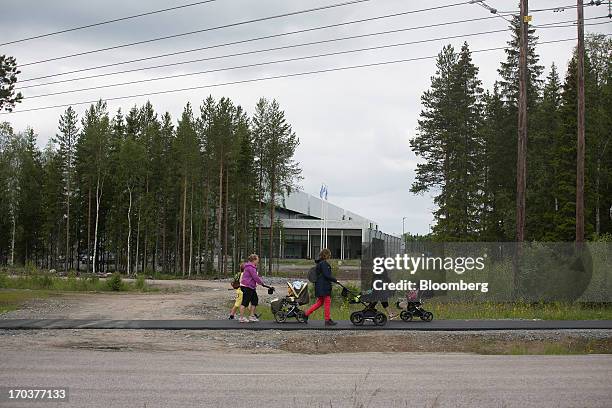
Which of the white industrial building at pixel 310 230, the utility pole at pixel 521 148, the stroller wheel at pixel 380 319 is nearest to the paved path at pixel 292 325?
the stroller wheel at pixel 380 319

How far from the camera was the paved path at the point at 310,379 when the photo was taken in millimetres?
8555

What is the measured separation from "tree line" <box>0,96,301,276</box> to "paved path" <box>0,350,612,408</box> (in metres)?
49.2

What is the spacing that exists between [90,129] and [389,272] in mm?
46717

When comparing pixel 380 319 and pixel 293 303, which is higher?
pixel 293 303

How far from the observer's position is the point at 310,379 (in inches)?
408

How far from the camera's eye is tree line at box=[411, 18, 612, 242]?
4903cm

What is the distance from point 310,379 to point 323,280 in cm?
851

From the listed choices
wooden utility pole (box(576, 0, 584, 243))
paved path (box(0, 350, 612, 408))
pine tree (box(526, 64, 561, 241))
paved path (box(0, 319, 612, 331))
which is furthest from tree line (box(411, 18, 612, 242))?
paved path (box(0, 350, 612, 408))

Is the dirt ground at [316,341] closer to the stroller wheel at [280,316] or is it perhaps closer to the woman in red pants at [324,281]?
the woman in red pants at [324,281]

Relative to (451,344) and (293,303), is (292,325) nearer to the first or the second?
(293,303)

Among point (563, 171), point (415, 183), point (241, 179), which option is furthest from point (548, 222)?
point (241, 179)

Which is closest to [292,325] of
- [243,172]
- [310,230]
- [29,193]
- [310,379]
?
[310,379]

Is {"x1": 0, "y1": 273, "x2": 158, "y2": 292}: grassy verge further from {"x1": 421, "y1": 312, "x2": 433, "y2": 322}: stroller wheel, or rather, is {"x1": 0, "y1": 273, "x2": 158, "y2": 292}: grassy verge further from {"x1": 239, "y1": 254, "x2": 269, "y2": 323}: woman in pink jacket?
{"x1": 421, "y1": 312, "x2": 433, "y2": 322}: stroller wheel

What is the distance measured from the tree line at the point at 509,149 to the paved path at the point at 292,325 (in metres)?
30.8
